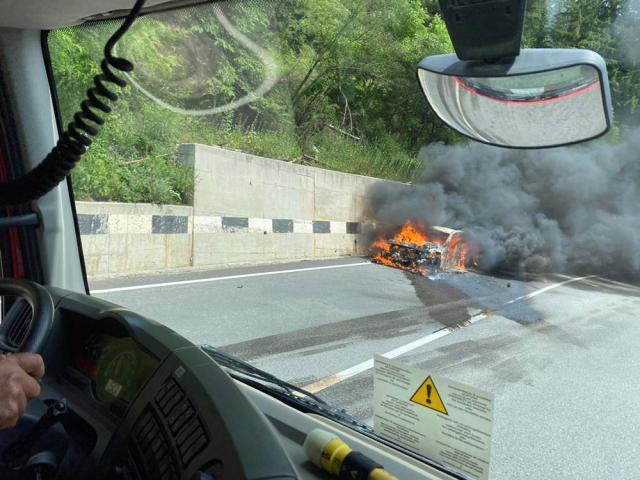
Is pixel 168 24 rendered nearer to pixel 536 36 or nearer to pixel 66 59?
pixel 66 59

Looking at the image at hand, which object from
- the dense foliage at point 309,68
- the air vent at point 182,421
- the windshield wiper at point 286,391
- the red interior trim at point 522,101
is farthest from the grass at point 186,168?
the air vent at point 182,421

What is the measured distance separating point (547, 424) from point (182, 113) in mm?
Answer: 3317

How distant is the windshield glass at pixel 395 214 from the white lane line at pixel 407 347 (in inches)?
0.8

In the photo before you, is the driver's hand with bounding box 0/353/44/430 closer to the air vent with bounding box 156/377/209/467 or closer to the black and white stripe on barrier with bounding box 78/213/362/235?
the air vent with bounding box 156/377/209/467

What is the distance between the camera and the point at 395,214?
6.07m

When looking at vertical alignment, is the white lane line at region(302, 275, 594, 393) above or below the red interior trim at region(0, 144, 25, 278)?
below

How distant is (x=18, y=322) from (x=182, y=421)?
122 centimetres

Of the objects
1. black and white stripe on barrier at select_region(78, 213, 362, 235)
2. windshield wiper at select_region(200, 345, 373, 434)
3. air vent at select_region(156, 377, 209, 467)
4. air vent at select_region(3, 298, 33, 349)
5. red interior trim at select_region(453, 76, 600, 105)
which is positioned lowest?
windshield wiper at select_region(200, 345, 373, 434)

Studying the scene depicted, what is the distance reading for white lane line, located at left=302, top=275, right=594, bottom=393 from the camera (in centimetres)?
280

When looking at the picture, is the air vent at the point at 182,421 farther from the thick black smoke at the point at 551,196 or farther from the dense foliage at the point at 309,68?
the thick black smoke at the point at 551,196

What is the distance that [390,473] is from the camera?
57.7 inches

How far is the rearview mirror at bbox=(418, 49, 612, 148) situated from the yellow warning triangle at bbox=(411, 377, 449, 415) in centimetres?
83

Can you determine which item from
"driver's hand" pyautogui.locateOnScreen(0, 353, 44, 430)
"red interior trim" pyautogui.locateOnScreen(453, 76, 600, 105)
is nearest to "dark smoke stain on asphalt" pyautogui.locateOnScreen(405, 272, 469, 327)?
"red interior trim" pyautogui.locateOnScreen(453, 76, 600, 105)

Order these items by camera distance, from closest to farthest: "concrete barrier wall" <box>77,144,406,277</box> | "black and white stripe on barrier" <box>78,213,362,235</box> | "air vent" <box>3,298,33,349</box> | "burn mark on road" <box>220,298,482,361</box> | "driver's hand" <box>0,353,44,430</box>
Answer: "driver's hand" <box>0,353,44,430</box>, "air vent" <box>3,298,33,349</box>, "burn mark on road" <box>220,298,482,361</box>, "black and white stripe on barrier" <box>78,213,362,235</box>, "concrete barrier wall" <box>77,144,406,277</box>
